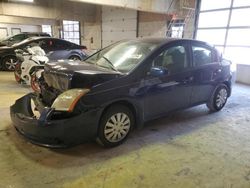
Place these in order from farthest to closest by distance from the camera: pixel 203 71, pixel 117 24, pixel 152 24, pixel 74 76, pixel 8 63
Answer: pixel 117 24, pixel 152 24, pixel 8 63, pixel 203 71, pixel 74 76

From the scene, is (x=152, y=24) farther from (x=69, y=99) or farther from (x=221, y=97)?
(x=69, y=99)

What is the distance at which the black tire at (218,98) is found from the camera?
3.88 meters

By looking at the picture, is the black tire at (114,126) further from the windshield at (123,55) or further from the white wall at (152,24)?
the white wall at (152,24)

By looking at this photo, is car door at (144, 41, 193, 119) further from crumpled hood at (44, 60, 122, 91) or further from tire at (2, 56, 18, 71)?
tire at (2, 56, 18, 71)

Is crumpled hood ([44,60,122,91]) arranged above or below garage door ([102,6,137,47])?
below

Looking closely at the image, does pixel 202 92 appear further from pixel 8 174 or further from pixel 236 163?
pixel 8 174

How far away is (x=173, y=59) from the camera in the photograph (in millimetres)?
3072

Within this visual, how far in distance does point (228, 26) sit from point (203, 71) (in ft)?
17.6

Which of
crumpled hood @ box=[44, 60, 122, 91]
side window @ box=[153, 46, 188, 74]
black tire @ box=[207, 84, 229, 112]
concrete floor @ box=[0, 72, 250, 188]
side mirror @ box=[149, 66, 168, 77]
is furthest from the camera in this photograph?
black tire @ box=[207, 84, 229, 112]

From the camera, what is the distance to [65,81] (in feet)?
7.76

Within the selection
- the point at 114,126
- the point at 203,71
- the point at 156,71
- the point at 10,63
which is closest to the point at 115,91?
the point at 114,126

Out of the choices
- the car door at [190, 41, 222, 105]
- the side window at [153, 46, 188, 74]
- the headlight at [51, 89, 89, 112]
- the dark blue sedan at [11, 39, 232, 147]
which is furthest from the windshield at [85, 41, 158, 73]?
the car door at [190, 41, 222, 105]

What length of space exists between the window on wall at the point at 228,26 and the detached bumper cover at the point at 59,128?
21.7 feet

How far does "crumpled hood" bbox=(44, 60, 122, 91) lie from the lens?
2316mm
